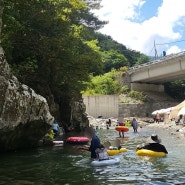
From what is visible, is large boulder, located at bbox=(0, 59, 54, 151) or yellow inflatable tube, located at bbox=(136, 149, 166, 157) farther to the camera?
yellow inflatable tube, located at bbox=(136, 149, 166, 157)

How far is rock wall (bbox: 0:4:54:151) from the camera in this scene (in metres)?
16.5

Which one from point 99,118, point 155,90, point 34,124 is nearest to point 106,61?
point 155,90

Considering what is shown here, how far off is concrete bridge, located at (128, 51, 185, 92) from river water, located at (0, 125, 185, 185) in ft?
115

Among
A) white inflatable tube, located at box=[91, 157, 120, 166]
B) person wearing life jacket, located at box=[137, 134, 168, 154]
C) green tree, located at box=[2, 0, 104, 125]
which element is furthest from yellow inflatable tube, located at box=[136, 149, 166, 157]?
green tree, located at box=[2, 0, 104, 125]

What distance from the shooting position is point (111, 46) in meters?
104

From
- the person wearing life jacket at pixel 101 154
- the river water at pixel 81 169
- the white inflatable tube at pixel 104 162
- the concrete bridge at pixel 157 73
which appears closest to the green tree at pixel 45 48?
the river water at pixel 81 169

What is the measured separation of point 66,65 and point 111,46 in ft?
249

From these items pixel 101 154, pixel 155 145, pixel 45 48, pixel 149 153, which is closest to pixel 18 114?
pixel 101 154

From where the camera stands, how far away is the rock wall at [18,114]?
54.0ft

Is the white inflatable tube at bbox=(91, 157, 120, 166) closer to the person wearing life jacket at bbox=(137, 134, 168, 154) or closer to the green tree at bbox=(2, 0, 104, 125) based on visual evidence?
the person wearing life jacket at bbox=(137, 134, 168, 154)

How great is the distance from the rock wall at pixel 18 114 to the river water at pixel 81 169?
92 centimetres

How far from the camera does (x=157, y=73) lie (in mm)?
58156

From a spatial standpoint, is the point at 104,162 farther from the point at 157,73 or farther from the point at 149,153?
the point at 157,73

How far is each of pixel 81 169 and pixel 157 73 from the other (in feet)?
150
